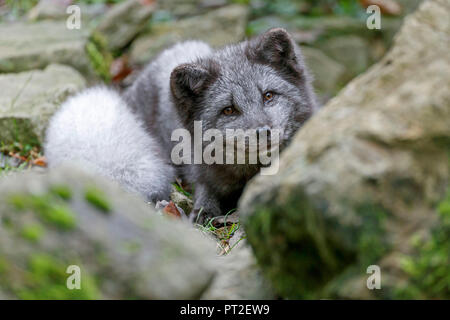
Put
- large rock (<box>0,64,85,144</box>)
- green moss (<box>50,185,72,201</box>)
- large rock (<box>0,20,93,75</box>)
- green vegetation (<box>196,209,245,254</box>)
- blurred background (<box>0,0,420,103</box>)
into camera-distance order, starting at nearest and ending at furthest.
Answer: green moss (<box>50,185,72,201</box>), green vegetation (<box>196,209,245,254</box>), large rock (<box>0,64,85,144</box>), large rock (<box>0,20,93,75</box>), blurred background (<box>0,0,420,103</box>)

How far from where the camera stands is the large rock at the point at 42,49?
6.84 metres

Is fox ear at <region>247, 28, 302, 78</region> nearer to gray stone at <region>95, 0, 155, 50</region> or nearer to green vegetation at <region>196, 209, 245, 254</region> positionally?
green vegetation at <region>196, 209, 245, 254</region>

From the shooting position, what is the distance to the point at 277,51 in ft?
15.1

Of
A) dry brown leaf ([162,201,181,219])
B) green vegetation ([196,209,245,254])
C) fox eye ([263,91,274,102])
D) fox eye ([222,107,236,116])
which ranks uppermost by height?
fox eye ([263,91,274,102])

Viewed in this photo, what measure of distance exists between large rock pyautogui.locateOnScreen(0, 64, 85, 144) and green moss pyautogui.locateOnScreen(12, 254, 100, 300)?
151 inches

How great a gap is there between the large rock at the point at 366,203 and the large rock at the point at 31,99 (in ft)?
13.2

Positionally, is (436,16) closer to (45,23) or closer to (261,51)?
(261,51)

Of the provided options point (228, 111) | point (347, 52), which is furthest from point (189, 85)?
point (347, 52)

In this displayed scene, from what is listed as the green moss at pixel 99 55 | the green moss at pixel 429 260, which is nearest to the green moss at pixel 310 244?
the green moss at pixel 429 260

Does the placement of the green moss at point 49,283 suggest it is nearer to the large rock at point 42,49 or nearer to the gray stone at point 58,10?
the large rock at point 42,49

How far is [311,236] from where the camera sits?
2.20 m

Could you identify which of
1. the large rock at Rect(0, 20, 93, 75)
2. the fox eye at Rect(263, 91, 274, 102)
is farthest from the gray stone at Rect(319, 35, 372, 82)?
the fox eye at Rect(263, 91, 274, 102)

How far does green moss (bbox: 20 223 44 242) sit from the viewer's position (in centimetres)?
215
